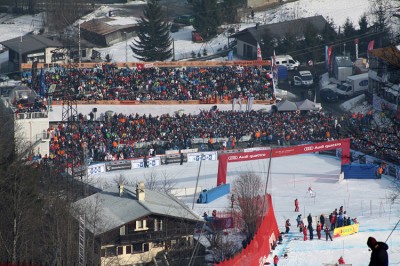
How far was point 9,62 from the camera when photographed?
60.9 m

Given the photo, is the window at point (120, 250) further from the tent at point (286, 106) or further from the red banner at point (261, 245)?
the tent at point (286, 106)

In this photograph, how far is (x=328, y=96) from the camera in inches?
2071

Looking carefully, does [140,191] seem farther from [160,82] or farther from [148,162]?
[160,82]

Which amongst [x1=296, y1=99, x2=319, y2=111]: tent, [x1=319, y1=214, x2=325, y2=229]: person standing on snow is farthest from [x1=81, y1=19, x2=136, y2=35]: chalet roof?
[x1=319, y1=214, x2=325, y2=229]: person standing on snow

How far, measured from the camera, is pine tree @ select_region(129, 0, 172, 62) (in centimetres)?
6116

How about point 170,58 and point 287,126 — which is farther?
point 170,58

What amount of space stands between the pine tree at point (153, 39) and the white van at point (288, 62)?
6500 mm

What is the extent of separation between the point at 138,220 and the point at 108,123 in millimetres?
17650

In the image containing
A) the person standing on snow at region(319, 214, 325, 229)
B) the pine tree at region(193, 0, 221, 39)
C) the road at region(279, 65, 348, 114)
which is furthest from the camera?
the pine tree at region(193, 0, 221, 39)

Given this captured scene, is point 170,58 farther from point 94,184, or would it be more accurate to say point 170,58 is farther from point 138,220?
point 138,220

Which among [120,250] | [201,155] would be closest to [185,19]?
[201,155]

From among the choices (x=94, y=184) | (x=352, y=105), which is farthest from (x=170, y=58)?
(x=94, y=184)

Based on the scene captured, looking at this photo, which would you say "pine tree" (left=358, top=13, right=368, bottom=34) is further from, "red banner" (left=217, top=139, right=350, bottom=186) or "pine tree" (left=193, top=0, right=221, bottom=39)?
"red banner" (left=217, top=139, right=350, bottom=186)

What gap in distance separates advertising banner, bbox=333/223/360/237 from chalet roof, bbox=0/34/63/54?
31.2m
